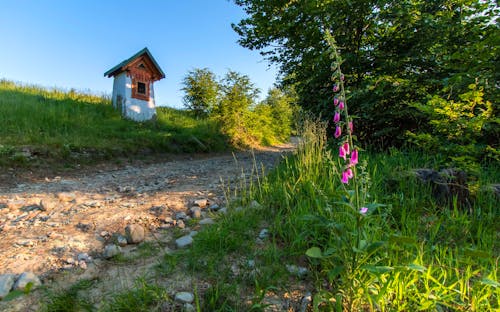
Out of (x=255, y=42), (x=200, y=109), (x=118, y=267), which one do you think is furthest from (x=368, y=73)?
(x=200, y=109)

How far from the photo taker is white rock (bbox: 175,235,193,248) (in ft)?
7.67

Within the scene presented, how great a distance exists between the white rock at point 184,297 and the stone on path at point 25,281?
1.03 m

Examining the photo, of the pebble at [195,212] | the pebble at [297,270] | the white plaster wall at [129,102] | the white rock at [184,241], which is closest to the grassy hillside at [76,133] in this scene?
the white plaster wall at [129,102]

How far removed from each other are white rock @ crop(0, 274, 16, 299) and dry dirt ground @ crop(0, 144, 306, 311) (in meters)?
0.12

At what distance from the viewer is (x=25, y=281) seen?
5.74 ft

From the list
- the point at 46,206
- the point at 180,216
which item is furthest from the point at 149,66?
the point at 180,216

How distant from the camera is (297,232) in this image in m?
2.31

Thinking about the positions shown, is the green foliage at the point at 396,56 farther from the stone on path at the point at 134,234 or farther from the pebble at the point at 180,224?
the stone on path at the point at 134,234

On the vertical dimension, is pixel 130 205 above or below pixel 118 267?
above

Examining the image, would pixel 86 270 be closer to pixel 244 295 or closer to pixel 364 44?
pixel 244 295

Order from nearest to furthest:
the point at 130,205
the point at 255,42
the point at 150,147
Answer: the point at 130,205
the point at 150,147
the point at 255,42

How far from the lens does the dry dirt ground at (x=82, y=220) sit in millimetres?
1935

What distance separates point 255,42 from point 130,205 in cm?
917

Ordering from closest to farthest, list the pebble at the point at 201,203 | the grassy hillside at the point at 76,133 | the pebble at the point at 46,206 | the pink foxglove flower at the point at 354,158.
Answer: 1. the pink foxglove flower at the point at 354,158
2. the pebble at the point at 46,206
3. the pebble at the point at 201,203
4. the grassy hillside at the point at 76,133
